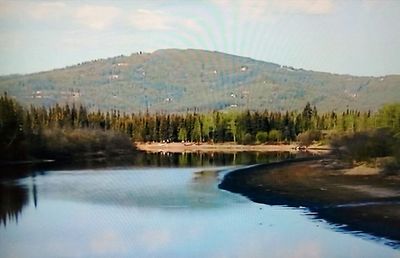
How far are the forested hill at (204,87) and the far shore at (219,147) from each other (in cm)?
178

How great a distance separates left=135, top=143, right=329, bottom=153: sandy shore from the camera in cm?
1835

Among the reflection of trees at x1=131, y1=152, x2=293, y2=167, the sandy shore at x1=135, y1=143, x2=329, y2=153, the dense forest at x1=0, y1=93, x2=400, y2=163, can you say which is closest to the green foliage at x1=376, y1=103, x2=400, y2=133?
the dense forest at x1=0, y1=93, x2=400, y2=163

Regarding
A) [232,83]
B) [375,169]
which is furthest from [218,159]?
[232,83]

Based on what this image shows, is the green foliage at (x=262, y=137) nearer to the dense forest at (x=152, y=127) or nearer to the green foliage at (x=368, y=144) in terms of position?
the dense forest at (x=152, y=127)

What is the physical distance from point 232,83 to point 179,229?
1203 inches

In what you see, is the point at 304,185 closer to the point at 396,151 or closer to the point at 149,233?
the point at 396,151

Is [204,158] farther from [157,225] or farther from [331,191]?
[157,225]

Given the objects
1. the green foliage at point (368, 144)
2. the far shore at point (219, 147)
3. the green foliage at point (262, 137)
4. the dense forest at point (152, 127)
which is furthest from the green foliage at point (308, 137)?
the green foliage at point (368, 144)

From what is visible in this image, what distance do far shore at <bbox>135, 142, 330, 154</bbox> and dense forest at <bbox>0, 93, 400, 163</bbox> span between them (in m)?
0.19

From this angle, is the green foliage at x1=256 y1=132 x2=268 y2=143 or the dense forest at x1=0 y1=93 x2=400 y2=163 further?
the green foliage at x1=256 y1=132 x2=268 y2=143

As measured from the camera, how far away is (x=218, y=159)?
22.2 meters

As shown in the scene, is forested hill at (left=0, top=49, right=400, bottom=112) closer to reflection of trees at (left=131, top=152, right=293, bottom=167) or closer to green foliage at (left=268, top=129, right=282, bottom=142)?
green foliage at (left=268, top=129, right=282, bottom=142)

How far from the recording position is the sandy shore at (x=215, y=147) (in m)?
18.3

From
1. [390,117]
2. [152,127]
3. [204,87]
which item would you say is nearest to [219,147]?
[152,127]
